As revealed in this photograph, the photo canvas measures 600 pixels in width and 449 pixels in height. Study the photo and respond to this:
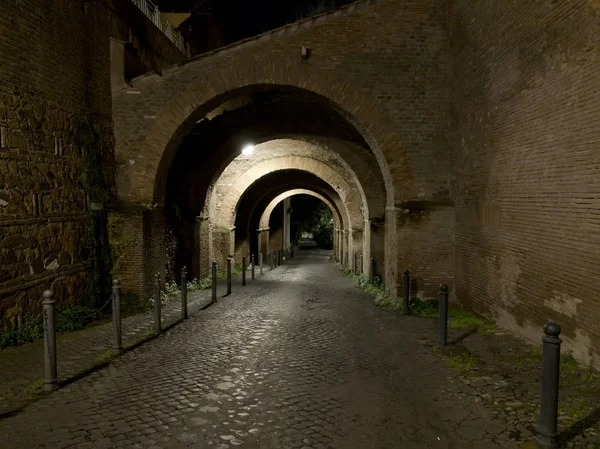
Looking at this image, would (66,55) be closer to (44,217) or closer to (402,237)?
(44,217)

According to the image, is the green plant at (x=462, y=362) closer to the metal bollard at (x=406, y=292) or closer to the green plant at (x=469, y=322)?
the green plant at (x=469, y=322)

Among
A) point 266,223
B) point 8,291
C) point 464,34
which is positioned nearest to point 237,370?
point 8,291

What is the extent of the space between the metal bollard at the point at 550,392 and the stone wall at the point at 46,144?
663 centimetres

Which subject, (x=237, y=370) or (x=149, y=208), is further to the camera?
(x=149, y=208)

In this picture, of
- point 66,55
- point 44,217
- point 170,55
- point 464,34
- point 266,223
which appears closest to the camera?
point 44,217

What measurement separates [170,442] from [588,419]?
360 centimetres

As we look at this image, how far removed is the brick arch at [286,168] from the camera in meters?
18.0

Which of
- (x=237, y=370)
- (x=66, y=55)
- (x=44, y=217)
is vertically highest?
(x=66, y=55)

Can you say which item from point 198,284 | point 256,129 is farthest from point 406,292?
point 256,129

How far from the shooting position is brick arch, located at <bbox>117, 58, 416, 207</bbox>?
31.1 feet

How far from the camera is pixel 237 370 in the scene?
19.1 feet

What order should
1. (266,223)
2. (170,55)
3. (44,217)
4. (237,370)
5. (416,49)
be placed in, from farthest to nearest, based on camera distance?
1. (266,223)
2. (170,55)
3. (416,49)
4. (44,217)
5. (237,370)

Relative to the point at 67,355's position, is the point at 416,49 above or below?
above

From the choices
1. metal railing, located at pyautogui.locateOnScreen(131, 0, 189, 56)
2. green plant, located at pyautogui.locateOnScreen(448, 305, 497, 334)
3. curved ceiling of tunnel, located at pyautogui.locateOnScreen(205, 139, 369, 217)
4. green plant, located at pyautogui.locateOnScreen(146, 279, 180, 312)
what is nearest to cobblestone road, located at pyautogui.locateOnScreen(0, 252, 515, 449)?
green plant, located at pyautogui.locateOnScreen(448, 305, 497, 334)
